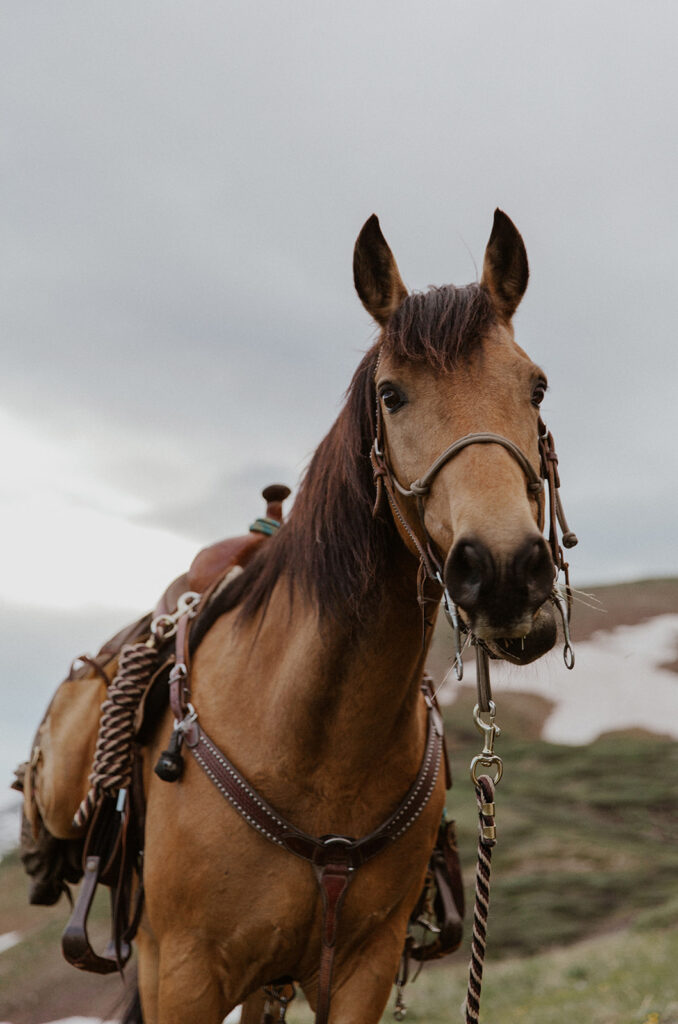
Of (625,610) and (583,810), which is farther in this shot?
(625,610)

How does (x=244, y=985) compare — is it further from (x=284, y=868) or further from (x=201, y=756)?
(x=201, y=756)

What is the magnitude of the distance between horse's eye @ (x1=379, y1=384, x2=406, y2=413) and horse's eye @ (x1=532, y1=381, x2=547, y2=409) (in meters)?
0.36

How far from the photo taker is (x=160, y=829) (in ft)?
9.63

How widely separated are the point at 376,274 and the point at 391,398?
458mm

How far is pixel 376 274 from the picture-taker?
2.59 m

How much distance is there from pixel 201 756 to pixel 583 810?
9455 mm

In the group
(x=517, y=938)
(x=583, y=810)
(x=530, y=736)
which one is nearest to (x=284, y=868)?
(x=517, y=938)

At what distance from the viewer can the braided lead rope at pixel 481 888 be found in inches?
90.0

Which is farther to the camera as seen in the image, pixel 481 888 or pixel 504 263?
pixel 504 263

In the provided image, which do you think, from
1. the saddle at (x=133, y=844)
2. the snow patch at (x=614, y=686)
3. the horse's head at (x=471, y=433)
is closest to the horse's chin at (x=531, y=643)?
the horse's head at (x=471, y=433)

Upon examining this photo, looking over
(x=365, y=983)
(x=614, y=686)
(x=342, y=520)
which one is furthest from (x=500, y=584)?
(x=614, y=686)

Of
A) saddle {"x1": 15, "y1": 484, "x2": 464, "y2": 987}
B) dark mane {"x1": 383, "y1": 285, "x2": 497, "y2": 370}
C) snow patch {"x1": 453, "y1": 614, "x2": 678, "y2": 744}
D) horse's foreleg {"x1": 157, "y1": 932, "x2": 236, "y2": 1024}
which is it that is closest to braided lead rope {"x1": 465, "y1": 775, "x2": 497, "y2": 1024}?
horse's foreleg {"x1": 157, "y1": 932, "x2": 236, "y2": 1024}

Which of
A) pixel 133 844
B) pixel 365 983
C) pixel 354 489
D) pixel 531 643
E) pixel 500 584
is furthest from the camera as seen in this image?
pixel 133 844

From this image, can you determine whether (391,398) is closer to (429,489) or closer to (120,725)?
(429,489)
